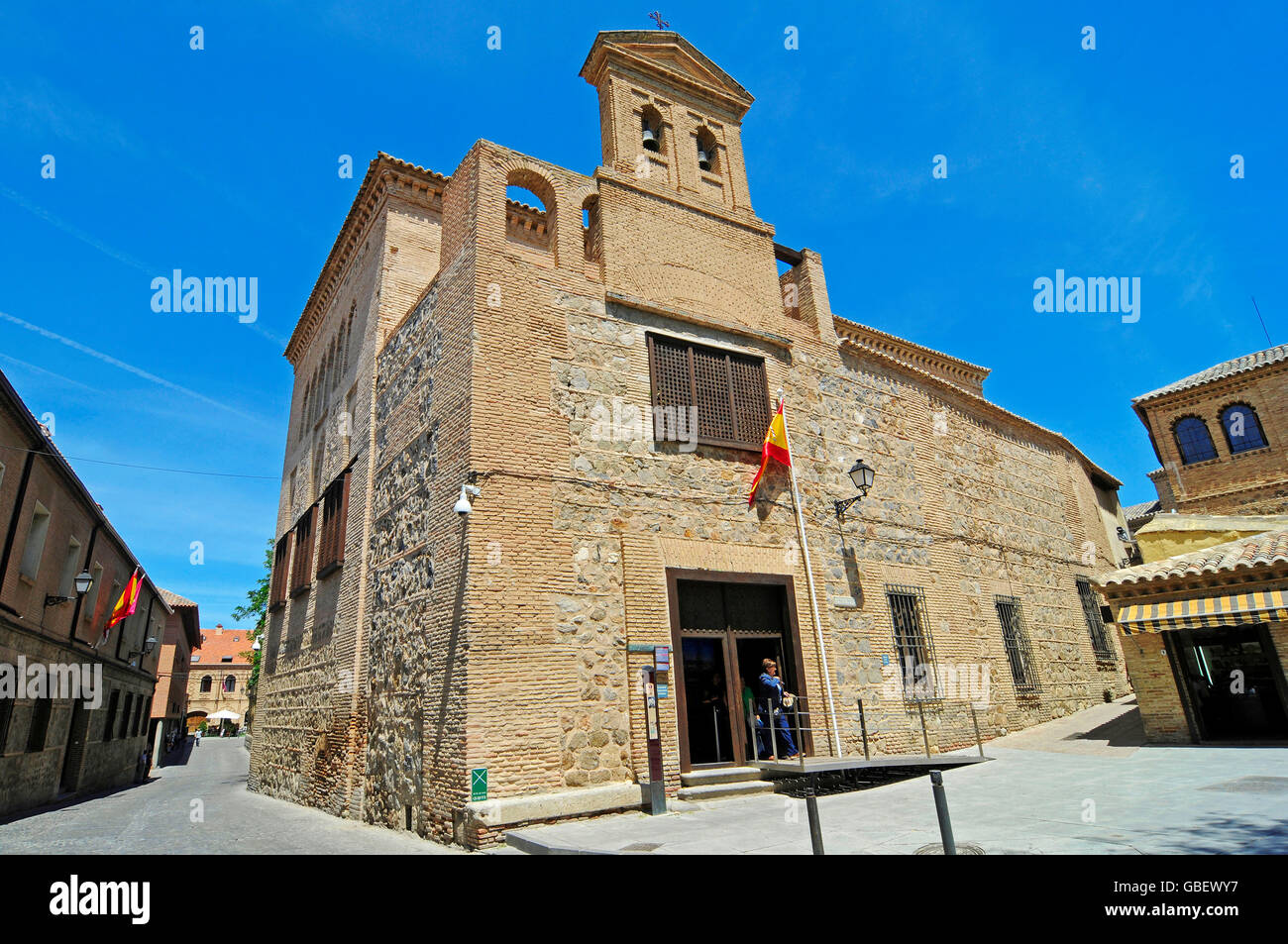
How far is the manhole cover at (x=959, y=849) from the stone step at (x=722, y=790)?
386 cm

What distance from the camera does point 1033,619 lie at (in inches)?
609

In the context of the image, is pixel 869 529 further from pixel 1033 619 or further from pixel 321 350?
pixel 321 350

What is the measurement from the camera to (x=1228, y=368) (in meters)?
25.7

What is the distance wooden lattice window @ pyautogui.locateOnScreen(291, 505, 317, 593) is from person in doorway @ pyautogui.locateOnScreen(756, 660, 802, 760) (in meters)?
10.3

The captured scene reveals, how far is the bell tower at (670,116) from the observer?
1273 centimetres

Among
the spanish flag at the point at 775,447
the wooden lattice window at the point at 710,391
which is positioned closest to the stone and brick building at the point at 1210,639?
the spanish flag at the point at 775,447

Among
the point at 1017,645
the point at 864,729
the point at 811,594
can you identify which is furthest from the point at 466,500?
the point at 1017,645

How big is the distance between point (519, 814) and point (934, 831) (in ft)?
13.6

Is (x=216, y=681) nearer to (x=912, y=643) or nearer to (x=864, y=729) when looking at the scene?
(x=912, y=643)

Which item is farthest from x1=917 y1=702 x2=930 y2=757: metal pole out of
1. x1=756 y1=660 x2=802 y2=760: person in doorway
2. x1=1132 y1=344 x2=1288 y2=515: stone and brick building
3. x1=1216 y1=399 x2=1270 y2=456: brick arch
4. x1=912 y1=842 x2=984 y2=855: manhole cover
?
x1=1216 y1=399 x2=1270 y2=456: brick arch

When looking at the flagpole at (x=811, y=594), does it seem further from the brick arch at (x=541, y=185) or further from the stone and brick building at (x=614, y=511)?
the brick arch at (x=541, y=185)

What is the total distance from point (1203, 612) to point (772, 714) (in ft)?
22.3

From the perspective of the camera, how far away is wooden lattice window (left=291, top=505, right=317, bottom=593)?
1568cm
